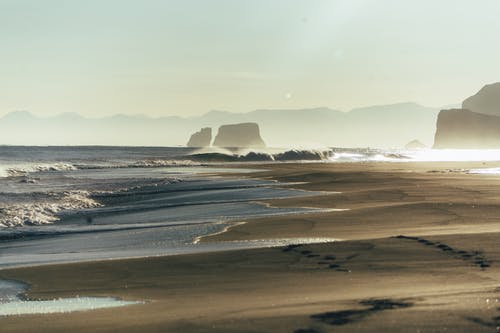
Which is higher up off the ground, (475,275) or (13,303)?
(475,275)

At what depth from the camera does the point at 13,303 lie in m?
9.67

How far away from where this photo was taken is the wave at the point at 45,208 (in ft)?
68.8

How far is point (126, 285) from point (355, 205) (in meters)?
14.6

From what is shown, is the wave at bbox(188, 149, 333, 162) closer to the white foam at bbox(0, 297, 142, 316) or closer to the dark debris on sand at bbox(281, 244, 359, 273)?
the dark debris on sand at bbox(281, 244, 359, 273)

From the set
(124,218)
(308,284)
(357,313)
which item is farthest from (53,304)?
(124,218)

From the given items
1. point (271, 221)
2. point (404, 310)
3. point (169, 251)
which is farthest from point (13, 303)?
point (271, 221)

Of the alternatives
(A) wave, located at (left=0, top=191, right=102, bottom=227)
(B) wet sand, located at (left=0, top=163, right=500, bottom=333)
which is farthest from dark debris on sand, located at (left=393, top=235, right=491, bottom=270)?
(A) wave, located at (left=0, top=191, right=102, bottom=227)

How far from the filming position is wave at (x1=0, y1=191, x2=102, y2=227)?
68.8ft

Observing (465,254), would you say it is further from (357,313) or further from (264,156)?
(264,156)

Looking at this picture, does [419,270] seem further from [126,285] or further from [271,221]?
[271,221]

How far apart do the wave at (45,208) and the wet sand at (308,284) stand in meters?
8.10

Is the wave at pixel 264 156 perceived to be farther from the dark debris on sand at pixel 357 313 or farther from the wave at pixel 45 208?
the dark debris on sand at pixel 357 313

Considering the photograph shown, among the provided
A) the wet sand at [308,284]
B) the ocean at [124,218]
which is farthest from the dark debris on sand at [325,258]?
the ocean at [124,218]

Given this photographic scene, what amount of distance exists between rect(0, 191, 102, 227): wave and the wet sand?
8102 mm
